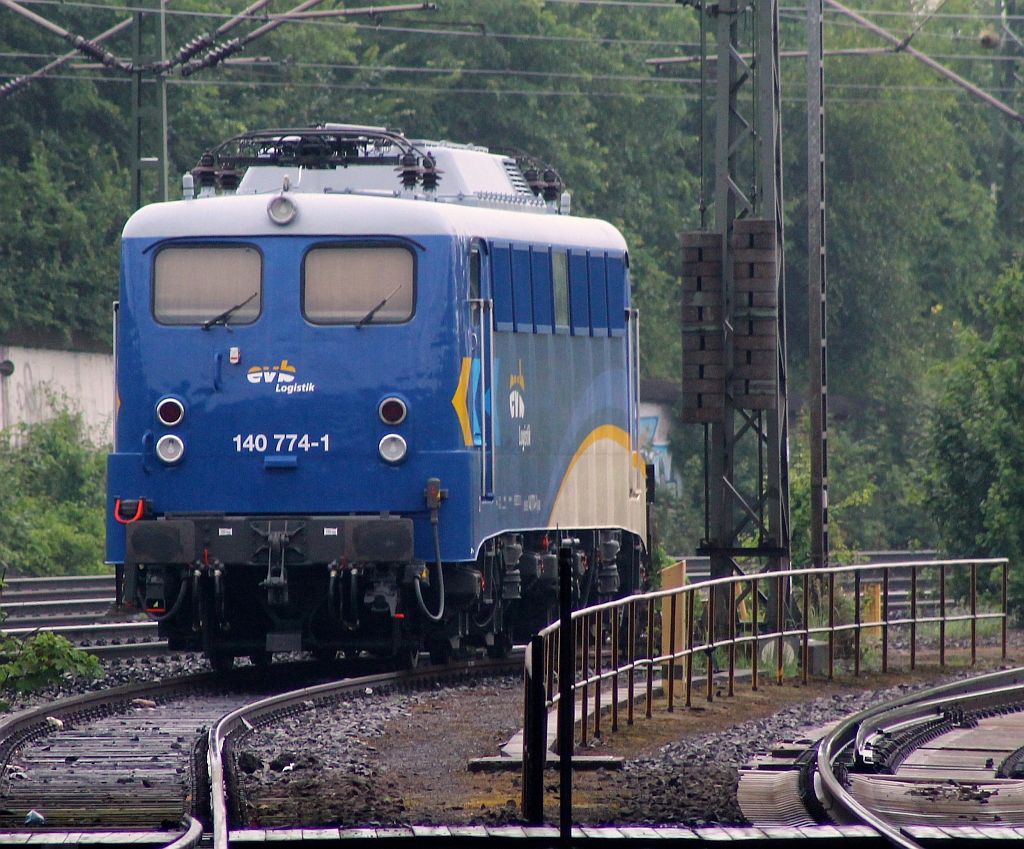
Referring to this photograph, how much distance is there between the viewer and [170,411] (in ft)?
51.6

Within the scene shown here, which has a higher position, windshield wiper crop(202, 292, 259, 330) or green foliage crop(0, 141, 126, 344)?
green foliage crop(0, 141, 126, 344)

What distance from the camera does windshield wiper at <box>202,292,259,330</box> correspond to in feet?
51.5

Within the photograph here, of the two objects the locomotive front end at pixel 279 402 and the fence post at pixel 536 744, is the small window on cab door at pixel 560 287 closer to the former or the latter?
the locomotive front end at pixel 279 402

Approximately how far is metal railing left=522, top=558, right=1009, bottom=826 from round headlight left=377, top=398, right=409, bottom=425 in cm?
217

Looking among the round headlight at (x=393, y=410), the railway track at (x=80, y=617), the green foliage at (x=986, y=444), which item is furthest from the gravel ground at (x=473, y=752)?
the green foliage at (x=986, y=444)

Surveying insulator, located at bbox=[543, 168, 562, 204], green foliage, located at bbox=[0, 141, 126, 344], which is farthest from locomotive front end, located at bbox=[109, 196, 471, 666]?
green foliage, located at bbox=[0, 141, 126, 344]

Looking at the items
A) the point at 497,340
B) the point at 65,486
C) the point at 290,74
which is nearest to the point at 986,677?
the point at 497,340

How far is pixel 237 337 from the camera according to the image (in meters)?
15.8

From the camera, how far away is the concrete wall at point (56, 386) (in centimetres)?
3362

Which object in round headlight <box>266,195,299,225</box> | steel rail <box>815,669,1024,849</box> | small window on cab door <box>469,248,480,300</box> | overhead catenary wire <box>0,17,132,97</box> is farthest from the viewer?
overhead catenary wire <box>0,17,132,97</box>

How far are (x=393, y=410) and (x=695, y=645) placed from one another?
3.29 metres

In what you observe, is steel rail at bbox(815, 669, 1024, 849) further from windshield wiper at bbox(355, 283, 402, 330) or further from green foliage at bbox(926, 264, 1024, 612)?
green foliage at bbox(926, 264, 1024, 612)

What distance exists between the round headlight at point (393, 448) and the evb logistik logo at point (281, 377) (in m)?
0.72

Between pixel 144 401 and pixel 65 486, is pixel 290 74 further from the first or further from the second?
pixel 144 401
